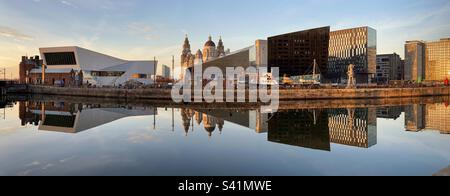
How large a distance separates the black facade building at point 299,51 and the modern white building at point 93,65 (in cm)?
4192

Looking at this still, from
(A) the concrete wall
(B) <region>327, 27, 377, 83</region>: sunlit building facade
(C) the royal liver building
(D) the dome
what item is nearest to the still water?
(A) the concrete wall

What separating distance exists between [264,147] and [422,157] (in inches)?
243

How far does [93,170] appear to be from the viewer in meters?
9.07

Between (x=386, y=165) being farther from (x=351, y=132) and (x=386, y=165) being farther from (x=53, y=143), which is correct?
(x=53, y=143)

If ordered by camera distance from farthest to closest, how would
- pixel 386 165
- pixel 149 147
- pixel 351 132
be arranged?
1. pixel 351 132
2. pixel 149 147
3. pixel 386 165

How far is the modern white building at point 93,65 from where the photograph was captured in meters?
83.4

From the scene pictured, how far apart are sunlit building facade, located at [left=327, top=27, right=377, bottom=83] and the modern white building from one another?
74184 mm

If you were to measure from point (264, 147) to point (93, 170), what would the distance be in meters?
7.04

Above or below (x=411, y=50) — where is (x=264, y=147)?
below

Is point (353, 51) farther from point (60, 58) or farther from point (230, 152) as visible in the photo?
point (230, 152)

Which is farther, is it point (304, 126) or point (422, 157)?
point (304, 126)

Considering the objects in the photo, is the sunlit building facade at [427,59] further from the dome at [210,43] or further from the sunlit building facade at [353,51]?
the dome at [210,43]
